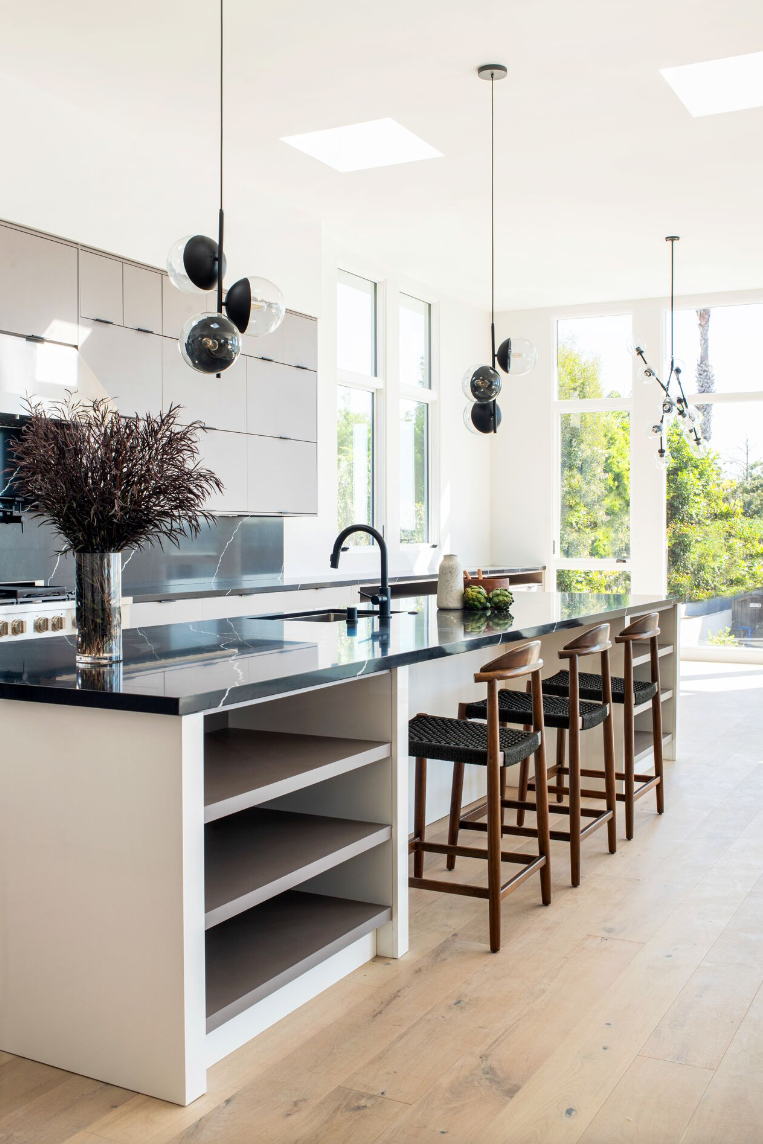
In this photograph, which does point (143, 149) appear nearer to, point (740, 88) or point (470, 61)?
point (470, 61)

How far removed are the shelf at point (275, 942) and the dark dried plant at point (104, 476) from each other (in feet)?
3.34

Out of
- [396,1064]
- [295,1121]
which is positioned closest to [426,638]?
[396,1064]

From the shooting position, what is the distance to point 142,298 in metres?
5.26

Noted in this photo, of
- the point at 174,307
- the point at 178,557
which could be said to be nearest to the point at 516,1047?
the point at 178,557

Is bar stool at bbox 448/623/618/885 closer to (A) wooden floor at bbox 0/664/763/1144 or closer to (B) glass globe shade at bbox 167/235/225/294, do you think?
(A) wooden floor at bbox 0/664/763/1144

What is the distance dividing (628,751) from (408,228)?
170 inches

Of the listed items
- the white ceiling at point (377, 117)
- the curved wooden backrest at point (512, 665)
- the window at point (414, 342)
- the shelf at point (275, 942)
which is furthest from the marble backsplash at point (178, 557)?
the window at point (414, 342)

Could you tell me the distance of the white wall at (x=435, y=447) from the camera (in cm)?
725

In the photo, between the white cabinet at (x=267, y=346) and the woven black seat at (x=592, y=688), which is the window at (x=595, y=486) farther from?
the woven black seat at (x=592, y=688)

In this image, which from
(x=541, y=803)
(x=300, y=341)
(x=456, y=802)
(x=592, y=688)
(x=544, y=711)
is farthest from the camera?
(x=300, y=341)

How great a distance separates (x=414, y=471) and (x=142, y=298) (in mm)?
3889

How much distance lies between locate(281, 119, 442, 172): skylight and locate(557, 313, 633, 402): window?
425 centimetres

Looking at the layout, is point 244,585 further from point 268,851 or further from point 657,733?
point 268,851

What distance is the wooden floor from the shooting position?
2.06 metres
